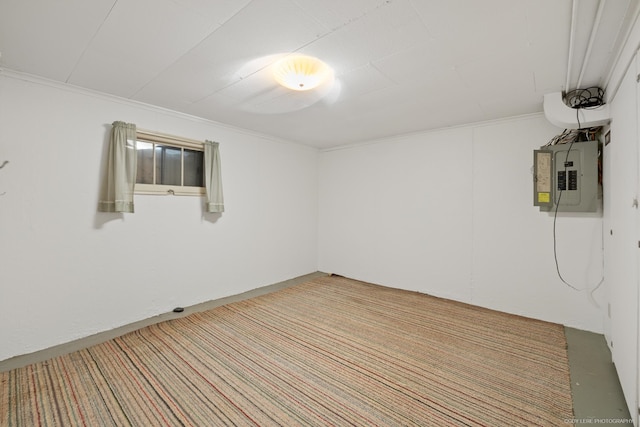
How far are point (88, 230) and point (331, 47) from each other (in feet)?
9.12

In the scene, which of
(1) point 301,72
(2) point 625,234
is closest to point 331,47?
(1) point 301,72

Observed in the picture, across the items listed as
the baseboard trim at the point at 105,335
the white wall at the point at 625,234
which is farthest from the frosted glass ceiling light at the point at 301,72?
the baseboard trim at the point at 105,335

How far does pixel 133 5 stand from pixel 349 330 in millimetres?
2985

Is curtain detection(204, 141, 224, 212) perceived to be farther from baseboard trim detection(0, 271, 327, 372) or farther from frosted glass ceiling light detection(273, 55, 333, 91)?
frosted glass ceiling light detection(273, 55, 333, 91)

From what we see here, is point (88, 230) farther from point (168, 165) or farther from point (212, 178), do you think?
point (212, 178)

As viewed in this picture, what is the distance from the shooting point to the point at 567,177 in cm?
272

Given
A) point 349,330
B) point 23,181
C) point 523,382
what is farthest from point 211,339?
point 523,382

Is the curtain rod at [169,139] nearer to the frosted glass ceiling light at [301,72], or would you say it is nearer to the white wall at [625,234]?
the frosted glass ceiling light at [301,72]

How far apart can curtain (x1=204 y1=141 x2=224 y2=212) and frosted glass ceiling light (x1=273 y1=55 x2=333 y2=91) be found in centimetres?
160

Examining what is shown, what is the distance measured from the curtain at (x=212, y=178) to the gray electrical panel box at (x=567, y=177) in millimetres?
3673

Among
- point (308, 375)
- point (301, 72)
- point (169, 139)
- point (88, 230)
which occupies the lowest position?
point (308, 375)

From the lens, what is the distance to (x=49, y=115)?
239 centimetres

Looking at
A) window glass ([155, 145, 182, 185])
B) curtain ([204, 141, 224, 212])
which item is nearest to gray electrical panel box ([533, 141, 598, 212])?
curtain ([204, 141, 224, 212])

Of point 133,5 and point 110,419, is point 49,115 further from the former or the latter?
point 110,419
